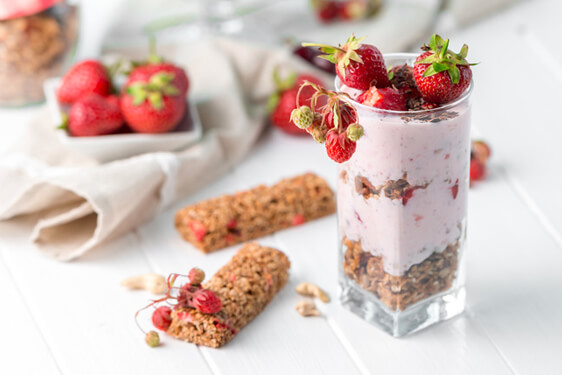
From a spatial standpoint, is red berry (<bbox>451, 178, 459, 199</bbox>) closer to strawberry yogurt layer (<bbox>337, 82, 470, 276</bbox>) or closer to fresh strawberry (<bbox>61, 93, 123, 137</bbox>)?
strawberry yogurt layer (<bbox>337, 82, 470, 276</bbox>)

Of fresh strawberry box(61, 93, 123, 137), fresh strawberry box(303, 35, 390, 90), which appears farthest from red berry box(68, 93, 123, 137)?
fresh strawberry box(303, 35, 390, 90)

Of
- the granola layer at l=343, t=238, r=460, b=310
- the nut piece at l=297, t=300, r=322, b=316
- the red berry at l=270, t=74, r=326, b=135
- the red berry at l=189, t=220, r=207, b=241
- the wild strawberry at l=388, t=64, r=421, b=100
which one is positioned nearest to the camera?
the wild strawberry at l=388, t=64, r=421, b=100

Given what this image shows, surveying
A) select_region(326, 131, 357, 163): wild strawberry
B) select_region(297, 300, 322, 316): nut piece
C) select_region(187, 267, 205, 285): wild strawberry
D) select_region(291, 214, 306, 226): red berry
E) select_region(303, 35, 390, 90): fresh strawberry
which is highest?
select_region(303, 35, 390, 90): fresh strawberry

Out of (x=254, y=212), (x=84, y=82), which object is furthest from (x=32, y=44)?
(x=254, y=212)

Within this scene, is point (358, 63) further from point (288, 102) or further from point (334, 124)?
point (288, 102)

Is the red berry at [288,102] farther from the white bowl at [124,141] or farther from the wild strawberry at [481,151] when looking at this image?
the wild strawberry at [481,151]

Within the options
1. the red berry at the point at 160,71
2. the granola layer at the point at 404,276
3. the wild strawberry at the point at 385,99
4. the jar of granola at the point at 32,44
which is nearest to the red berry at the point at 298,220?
the granola layer at the point at 404,276

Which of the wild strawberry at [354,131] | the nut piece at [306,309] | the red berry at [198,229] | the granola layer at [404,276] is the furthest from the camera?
the red berry at [198,229]
